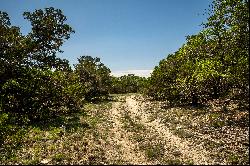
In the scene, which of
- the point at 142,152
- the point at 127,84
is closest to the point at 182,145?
the point at 142,152

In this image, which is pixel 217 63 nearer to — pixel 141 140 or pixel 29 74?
pixel 141 140

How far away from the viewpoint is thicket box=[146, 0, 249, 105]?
23.9 meters

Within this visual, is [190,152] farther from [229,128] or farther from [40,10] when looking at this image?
[40,10]

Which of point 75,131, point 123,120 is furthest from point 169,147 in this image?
point 123,120

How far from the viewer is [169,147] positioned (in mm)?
20797

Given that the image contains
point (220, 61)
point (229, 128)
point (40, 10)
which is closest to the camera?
point (229, 128)

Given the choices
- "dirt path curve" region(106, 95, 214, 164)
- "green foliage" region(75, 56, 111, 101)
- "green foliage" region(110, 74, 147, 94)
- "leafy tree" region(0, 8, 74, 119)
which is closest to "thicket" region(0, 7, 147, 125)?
"leafy tree" region(0, 8, 74, 119)

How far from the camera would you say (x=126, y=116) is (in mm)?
34938

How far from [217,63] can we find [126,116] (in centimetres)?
1234

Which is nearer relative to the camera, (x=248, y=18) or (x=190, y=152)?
(x=190, y=152)

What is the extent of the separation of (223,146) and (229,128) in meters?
3.90

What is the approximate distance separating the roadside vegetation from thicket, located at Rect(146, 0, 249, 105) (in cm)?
7

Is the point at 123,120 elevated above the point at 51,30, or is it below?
below

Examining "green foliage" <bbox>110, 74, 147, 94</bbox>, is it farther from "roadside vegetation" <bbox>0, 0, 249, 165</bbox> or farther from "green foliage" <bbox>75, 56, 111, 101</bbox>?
"roadside vegetation" <bbox>0, 0, 249, 165</bbox>
